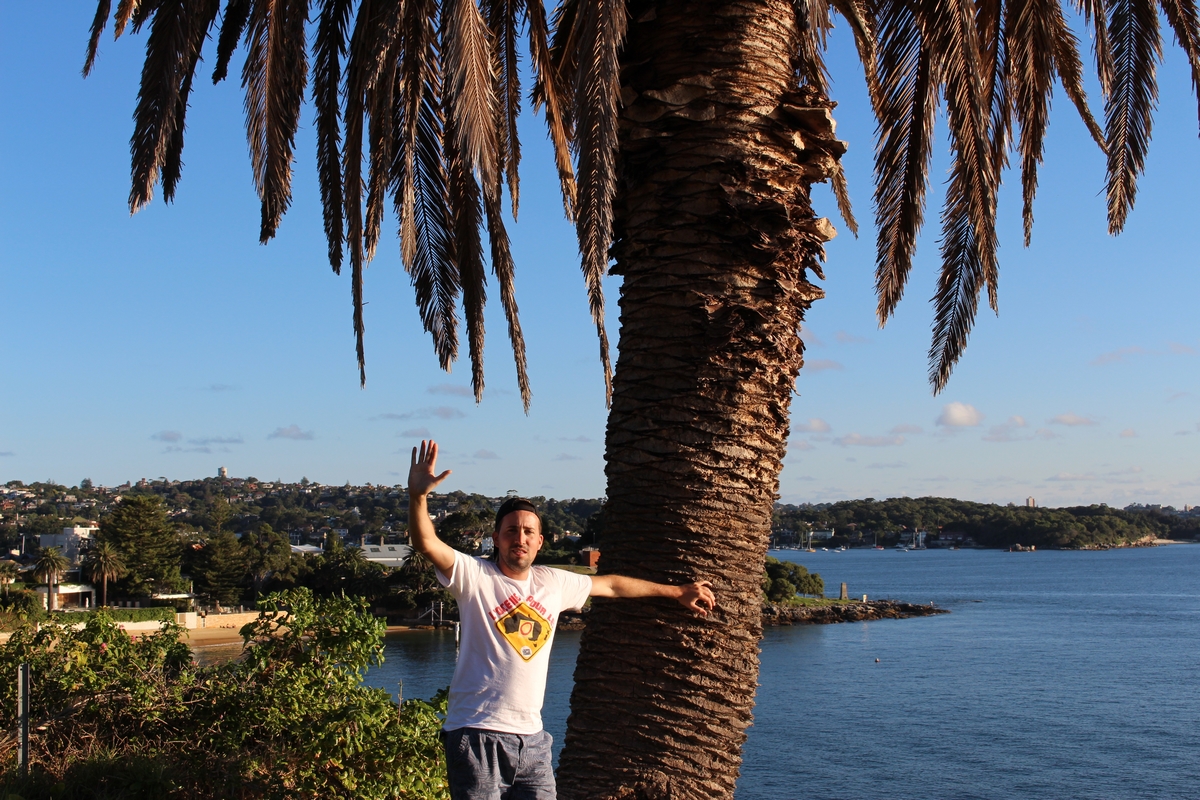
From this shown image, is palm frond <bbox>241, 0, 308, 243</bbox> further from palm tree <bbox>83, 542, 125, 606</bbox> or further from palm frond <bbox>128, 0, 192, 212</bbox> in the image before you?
palm tree <bbox>83, 542, 125, 606</bbox>

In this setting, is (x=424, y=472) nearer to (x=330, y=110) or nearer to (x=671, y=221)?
(x=671, y=221)

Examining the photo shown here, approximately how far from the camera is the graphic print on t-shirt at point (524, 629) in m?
3.68

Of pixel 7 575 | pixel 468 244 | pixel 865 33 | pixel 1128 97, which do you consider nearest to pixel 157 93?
pixel 468 244

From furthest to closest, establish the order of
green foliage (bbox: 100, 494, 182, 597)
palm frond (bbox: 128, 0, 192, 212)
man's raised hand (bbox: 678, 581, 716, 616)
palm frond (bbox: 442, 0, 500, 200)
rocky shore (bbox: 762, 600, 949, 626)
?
rocky shore (bbox: 762, 600, 949, 626) < green foliage (bbox: 100, 494, 182, 597) < palm frond (bbox: 128, 0, 192, 212) < palm frond (bbox: 442, 0, 500, 200) < man's raised hand (bbox: 678, 581, 716, 616)

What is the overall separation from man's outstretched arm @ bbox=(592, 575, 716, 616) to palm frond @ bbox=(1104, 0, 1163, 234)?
4.75m

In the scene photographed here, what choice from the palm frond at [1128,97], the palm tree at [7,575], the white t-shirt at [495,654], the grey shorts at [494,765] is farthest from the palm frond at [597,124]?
the palm tree at [7,575]

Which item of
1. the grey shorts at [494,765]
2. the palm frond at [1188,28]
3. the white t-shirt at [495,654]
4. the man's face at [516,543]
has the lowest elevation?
the grey shorts at [494,765]

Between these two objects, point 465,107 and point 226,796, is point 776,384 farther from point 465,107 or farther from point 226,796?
point 226,796

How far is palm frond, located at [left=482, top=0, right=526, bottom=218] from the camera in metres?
6.64

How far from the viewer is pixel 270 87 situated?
5734mm

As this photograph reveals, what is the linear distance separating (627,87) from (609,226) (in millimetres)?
871

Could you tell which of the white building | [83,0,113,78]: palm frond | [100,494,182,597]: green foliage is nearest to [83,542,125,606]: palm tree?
[100,494,182,597]: green foliage

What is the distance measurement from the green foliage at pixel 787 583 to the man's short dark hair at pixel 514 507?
81.7 metres

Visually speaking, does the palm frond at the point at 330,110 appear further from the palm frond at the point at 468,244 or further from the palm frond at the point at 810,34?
the palm frond at the point at 810,34
